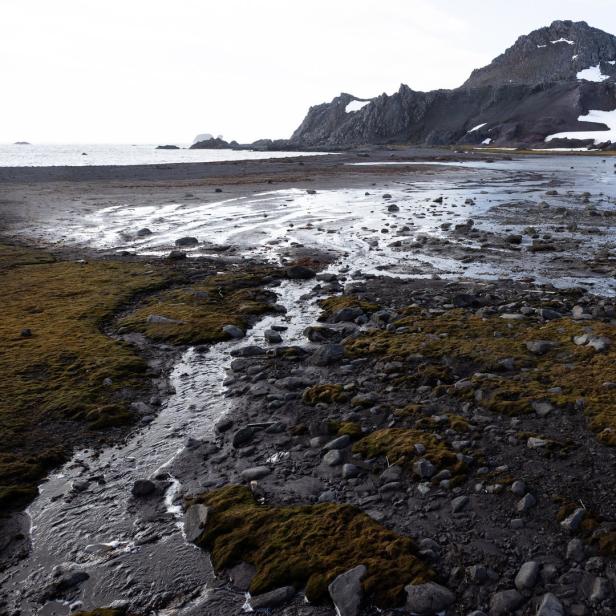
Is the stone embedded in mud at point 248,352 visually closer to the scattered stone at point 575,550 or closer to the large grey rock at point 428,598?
the large grey rock at point 428,598

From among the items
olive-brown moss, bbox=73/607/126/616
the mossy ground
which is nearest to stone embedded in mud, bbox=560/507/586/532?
the mossy ground

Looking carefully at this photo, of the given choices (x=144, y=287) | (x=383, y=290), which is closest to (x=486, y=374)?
(x=383, y=290)

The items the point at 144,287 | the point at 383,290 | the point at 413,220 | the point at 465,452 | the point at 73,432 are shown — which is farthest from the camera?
the point at 413,220

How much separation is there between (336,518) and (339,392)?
3.33m

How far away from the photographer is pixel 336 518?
6.39 meters

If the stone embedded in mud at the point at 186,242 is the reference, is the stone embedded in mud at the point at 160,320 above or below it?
below

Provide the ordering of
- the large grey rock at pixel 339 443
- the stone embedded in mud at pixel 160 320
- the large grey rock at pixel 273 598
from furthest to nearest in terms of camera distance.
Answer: the stone embedded in mud at pixel 160 320 < the large grey rock at pixel 339 443 < the large grey rock at pixel 273 598

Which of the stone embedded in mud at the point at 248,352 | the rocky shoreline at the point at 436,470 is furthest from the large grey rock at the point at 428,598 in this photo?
the stone embedded in mud at the point at 248,352

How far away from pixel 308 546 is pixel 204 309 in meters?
9.43

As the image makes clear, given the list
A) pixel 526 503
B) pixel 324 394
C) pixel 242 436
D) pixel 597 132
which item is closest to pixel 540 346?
pixel 324 394

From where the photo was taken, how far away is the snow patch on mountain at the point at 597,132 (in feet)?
504

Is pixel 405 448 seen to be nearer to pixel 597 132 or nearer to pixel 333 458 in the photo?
pixel 333 458

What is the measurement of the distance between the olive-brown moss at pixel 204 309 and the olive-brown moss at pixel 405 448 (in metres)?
5.74

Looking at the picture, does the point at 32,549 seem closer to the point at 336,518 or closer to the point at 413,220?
the point at 336,518
